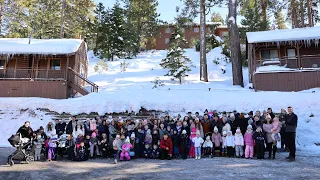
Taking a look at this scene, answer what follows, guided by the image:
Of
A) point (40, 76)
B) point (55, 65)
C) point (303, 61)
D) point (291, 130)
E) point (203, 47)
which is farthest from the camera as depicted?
point (203, 47)

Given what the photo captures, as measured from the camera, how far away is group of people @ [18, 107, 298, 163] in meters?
9.55

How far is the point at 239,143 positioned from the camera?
31.8 ft

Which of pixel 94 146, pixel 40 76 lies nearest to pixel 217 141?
pixel 94 146

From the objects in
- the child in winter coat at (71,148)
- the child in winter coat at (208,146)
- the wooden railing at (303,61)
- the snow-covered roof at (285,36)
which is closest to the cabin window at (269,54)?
the snow-covered roof at (285,36)

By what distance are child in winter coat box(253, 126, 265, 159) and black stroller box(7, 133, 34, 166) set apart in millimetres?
7537

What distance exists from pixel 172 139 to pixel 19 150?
16.7ft

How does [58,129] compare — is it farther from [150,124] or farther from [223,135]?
[223,135]

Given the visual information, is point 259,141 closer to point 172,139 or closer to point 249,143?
point 249,143

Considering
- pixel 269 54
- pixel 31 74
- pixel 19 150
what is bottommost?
pixel 19 150

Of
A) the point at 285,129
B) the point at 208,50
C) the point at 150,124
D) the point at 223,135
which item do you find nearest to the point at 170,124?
the point at 150,124

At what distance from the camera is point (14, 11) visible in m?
24.1

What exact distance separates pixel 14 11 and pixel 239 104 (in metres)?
21.0

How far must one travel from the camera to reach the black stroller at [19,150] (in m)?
8.51

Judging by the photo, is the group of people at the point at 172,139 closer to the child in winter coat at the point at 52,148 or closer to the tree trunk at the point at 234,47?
the child in winter coat at the point at 52,148
